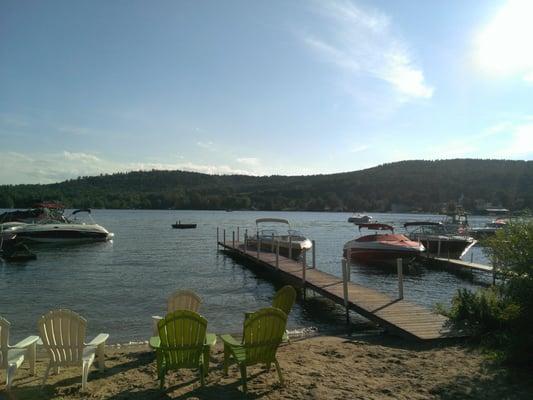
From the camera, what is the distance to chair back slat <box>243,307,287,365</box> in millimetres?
6539

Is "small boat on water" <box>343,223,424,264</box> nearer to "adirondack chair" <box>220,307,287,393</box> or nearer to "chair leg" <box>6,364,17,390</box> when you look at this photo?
"adirondack chair" <box>220,307,287,393</box>

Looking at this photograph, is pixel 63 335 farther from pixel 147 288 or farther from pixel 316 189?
pixel 316 189

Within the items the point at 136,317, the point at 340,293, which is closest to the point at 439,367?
the point at 340,293

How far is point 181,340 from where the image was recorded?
6469 mm

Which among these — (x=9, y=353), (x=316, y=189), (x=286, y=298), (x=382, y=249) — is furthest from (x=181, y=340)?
(x=316, y=189)

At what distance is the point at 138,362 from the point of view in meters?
8.40

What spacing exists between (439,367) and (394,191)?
133 metres

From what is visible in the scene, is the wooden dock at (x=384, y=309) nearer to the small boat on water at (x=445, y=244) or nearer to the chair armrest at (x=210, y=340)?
the chair armrest at (x=210, y=340)

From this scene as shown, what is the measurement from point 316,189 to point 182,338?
6164 inches

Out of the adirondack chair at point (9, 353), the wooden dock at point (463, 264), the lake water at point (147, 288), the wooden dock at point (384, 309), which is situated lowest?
the lake water at point (147, 288)

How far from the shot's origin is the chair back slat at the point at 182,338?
20.9ft

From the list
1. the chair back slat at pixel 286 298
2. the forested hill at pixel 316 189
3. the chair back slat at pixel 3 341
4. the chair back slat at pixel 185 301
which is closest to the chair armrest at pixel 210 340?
the chair back slat at pixel 185 301

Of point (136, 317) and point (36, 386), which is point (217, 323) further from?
point (36, 386)

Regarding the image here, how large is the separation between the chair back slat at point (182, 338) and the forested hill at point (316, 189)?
→ 81979mm
